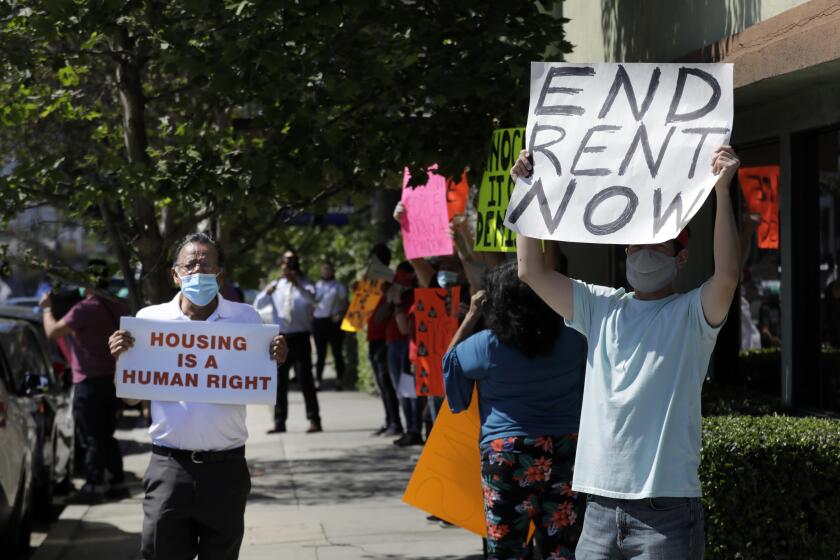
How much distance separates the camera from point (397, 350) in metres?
12.7

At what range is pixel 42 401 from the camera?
9625 millimetres

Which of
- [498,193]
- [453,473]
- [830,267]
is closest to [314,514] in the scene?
[453,473]

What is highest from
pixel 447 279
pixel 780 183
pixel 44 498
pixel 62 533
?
pixel 780 183

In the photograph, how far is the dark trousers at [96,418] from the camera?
33.8 ft

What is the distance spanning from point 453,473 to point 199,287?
84.0 inches

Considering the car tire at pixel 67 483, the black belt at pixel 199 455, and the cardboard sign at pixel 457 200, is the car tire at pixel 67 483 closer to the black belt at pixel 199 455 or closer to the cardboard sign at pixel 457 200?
the cardboard sign at pixel 457 200

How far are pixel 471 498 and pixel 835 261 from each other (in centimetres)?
233

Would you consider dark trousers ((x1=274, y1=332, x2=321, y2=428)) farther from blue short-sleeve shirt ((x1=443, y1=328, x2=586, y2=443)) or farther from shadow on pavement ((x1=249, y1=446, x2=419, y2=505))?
blue short-sleeve shirt ((x1=443, y1=328, x2=586, y2=443))

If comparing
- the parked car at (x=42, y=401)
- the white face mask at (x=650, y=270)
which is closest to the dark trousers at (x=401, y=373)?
the parked car at (x=42, y=401)

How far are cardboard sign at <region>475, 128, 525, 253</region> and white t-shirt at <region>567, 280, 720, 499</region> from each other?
7.29 feet

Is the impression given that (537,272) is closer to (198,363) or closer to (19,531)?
(198,363)

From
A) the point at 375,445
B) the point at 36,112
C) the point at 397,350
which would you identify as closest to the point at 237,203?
the point at 36,112

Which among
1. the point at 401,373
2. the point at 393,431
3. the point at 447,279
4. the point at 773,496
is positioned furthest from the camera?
the point at 393,431

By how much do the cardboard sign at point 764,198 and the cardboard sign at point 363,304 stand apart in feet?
20.4
